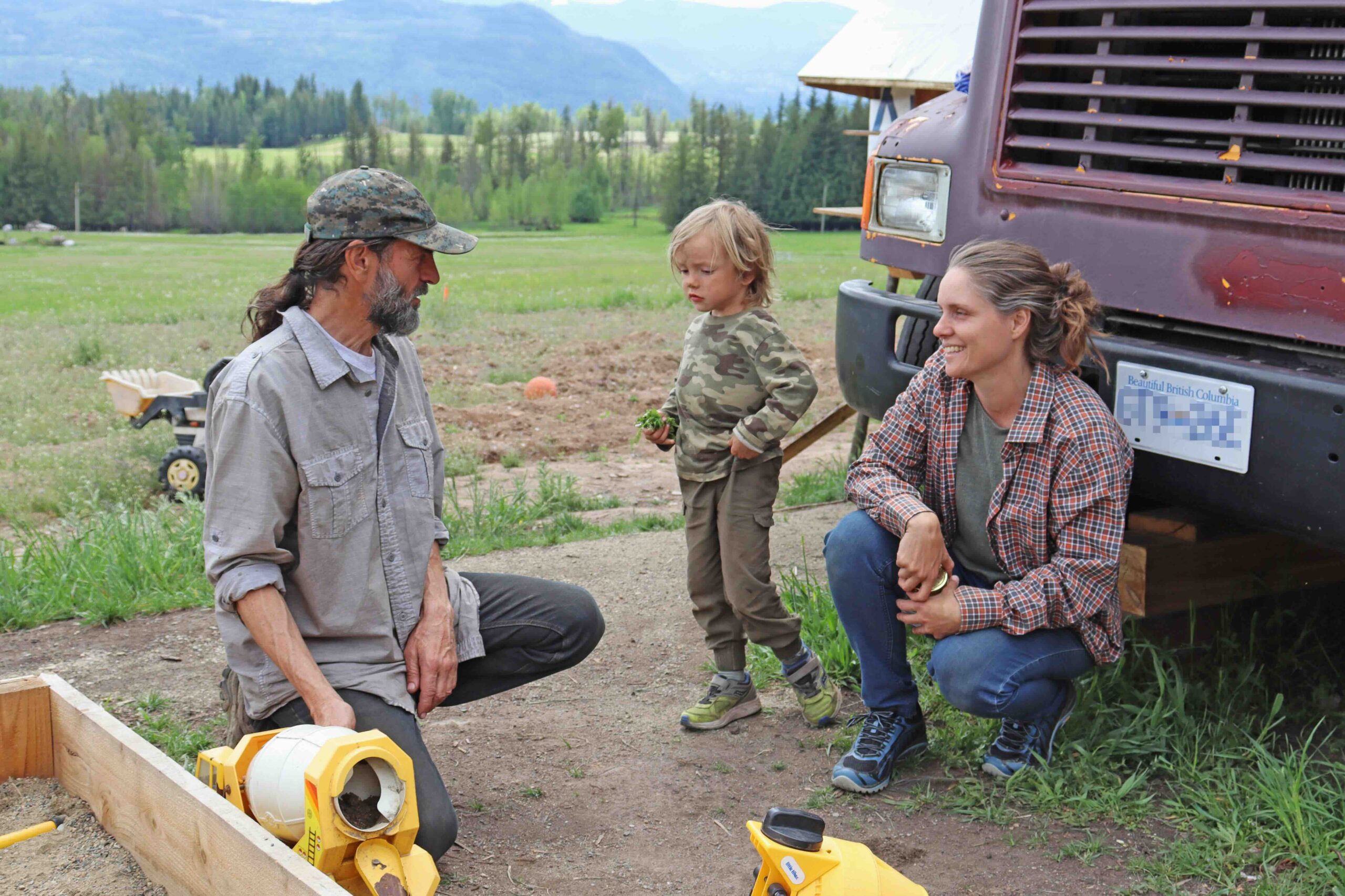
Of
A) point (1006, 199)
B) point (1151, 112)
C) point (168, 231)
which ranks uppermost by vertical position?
point (1151, 112)

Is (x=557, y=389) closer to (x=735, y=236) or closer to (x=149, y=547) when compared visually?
(x=149, y=547)

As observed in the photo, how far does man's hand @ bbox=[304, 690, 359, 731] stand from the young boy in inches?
50.5

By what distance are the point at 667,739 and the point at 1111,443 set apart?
153cm

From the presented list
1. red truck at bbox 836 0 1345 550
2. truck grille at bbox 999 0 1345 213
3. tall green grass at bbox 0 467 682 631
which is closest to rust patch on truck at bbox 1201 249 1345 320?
red truck at bbox 836 0 1345 550

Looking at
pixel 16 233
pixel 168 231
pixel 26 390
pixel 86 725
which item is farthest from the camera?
pixel 168 231

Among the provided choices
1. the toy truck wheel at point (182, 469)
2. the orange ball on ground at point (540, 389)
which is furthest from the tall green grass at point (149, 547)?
the orange ball on ground at point (540, 389)

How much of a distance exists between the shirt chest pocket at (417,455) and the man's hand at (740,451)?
33.9 inches

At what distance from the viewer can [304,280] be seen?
9.07 feet

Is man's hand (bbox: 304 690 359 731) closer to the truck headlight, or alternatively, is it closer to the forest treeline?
the truck headlight

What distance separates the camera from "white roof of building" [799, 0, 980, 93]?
34.0 feet

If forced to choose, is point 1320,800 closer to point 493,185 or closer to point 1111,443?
point 1111,443

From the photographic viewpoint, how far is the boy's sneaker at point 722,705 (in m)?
3.55

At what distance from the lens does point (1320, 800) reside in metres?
2.90

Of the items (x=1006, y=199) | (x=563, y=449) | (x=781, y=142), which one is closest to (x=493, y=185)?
(x=781, y=142)
